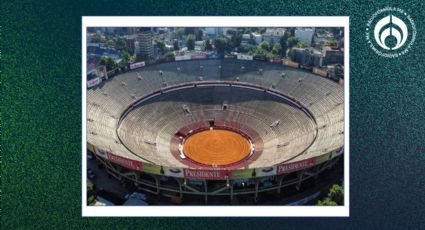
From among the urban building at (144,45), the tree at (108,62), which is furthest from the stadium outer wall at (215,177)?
the urban building at (144,45)

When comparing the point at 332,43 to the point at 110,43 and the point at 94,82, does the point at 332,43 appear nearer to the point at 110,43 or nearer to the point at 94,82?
the point at 110,43

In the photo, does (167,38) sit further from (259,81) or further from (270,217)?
(270,217)

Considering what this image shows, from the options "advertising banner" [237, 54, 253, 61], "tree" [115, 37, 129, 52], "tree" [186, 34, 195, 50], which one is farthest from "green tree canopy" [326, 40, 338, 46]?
"tree" [115, 37, 129, 52]

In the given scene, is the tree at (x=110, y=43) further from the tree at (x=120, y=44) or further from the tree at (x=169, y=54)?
the tree at (x=169, y=54)

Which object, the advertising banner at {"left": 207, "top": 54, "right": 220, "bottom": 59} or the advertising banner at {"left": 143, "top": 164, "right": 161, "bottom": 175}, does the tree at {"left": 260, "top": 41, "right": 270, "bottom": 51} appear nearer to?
the advertising banner at {"left": 207, "top": 54, "right": 220, "bottom": 59}

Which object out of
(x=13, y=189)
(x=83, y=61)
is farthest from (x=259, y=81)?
(x=13, y=189)

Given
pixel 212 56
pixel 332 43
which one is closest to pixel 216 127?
pixel 212 56

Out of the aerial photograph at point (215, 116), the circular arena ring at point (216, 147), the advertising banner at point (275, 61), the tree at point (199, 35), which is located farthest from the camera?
the advertising banner at point (275, 61)
